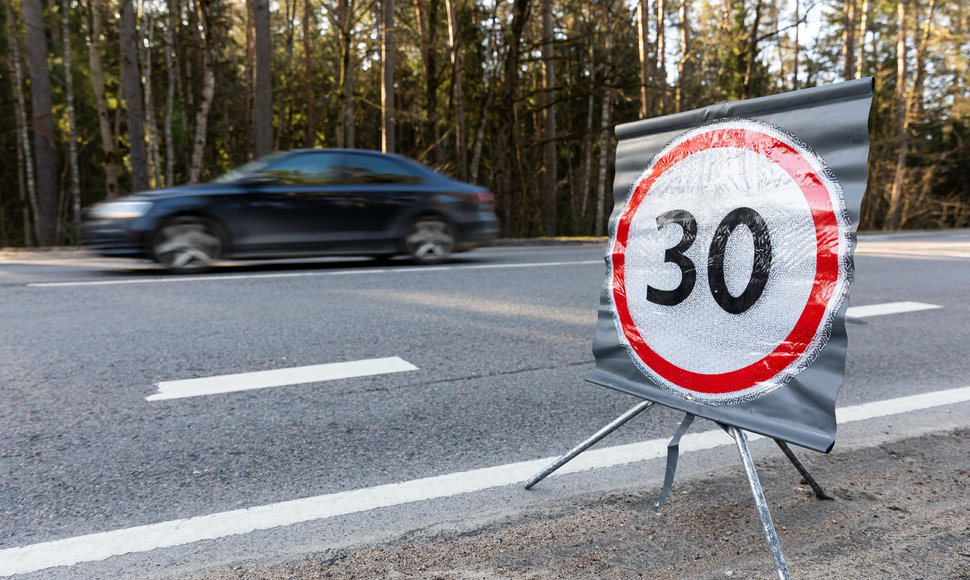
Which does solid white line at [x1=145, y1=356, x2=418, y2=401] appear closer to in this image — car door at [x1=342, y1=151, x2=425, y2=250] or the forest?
car door at [x1=342, y1=151, x2=425, y2=250]

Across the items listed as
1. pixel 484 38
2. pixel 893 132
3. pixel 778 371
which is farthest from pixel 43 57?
pixel 893 132

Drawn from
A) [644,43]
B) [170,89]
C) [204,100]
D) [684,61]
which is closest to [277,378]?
[204,100]

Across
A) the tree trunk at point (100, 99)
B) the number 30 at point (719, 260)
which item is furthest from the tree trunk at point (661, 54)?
the number 30 at point (719, 260)

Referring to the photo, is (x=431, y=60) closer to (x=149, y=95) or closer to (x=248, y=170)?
(x=149, y=95)

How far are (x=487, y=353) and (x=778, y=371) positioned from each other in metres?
2.85

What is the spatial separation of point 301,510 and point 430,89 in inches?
841

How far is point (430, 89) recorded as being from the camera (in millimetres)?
22703

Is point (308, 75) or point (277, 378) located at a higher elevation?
point (308, 75)

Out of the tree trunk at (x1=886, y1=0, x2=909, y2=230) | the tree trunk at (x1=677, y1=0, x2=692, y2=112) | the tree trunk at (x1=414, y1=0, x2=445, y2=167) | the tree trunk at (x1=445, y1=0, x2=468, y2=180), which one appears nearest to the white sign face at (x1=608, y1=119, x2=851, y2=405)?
the tree trunk at (x1=414, y1=0, x2=445, y2=167)

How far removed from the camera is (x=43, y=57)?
19594mm

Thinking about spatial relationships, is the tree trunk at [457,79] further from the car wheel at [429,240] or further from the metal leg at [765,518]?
the metal leg at [765,518]

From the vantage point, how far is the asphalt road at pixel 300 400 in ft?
Answer: 8.70

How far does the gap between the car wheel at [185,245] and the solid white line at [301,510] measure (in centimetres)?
681

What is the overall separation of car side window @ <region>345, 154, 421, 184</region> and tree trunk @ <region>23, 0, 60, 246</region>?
45.0ft
